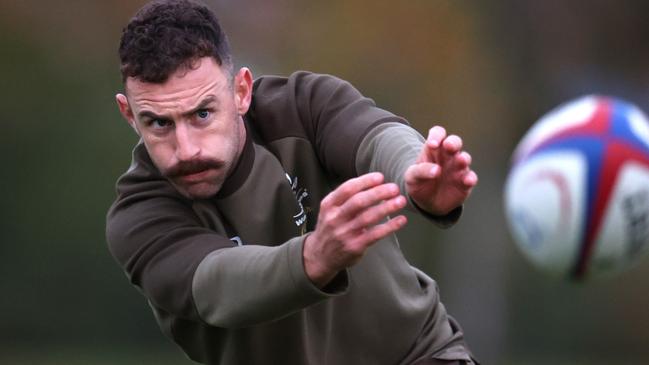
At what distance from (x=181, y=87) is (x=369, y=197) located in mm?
1093

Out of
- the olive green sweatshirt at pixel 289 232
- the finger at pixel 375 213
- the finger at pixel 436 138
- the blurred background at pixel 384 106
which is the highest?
the finger at pixel 436 138

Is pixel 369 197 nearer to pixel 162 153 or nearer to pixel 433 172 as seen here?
pixel 433 172

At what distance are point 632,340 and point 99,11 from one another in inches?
261

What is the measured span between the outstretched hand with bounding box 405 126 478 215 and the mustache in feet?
2.65

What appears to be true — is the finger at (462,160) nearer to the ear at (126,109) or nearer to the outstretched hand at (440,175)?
the outstretched hand at (440,175)

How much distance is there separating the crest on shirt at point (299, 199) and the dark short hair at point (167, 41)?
0.48 m

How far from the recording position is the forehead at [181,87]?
5082 millimetres

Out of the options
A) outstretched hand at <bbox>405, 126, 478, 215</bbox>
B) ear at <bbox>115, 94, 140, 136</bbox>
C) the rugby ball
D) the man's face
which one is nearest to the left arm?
outstretched hand at <bbox>405, 126, 478, 215</bbox>

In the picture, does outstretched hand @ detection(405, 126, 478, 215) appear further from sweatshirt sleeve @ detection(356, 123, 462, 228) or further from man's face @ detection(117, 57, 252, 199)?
man's face @ detection(117, 57, 252, 199)

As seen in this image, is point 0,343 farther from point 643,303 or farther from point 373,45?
point 643,303

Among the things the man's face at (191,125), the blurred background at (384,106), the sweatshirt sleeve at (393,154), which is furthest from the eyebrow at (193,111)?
the blurred background at (384,106)

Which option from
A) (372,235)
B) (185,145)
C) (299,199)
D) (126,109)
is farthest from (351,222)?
(126,109)

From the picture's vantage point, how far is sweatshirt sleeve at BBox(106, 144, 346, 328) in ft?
15.2

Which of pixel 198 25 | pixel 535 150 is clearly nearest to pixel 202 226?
pixel 198 25
